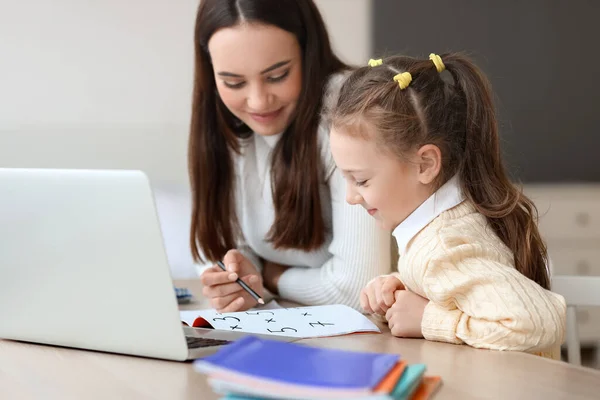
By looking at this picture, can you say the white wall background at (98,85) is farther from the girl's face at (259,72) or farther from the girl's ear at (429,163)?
the girl's ear at (429,163)

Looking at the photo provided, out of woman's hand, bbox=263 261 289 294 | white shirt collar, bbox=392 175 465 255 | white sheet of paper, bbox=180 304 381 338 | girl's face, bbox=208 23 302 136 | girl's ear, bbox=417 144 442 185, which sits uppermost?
girl's face, bbox=208 23 302 136

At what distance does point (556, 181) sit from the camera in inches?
127

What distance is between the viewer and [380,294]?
1.33 m

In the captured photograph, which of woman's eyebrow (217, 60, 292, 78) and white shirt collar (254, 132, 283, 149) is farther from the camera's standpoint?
white shirt collar (254, 132, 283, 149)

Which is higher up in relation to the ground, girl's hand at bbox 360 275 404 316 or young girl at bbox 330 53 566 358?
young girl at bbox 330 53 566 358

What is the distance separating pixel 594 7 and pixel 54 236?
2742mm

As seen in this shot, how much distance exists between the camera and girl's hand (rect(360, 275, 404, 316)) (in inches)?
51.9

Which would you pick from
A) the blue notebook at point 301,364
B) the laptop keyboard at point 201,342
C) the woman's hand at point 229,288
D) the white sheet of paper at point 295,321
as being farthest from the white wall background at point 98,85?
the blue notebook at point 301,364

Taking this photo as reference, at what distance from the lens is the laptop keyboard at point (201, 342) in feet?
3.57

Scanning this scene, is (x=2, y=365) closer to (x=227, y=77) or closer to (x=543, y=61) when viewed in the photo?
(x=227, y=77)

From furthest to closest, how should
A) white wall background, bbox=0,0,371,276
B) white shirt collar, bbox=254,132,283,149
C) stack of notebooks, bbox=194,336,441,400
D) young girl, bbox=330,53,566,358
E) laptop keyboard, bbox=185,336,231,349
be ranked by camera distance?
1. white wall background, bbox=0,0,371,276
2. white shirt collar, bbox=254,132,283,149
3. young girl, bbox=330,53,566,358
4. laptop keyboard, bbox=185,336,231,349
5. stack of notebooks, bbox=194,336,441,400

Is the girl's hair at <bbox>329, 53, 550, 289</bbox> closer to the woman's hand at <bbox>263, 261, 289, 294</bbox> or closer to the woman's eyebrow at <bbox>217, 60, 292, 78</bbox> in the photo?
the woman's eyebrow at <bbox>217, 60, 292, 78</bbox>

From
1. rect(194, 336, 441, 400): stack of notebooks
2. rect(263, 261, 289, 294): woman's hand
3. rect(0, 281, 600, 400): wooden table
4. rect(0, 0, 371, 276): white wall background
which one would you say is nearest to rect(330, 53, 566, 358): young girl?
rect(0, 281, 600, 400): wooden table

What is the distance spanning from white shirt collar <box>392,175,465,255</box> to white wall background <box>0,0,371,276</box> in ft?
5.42
